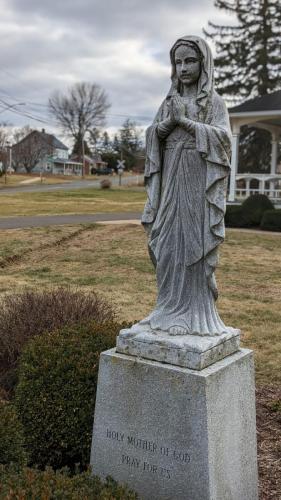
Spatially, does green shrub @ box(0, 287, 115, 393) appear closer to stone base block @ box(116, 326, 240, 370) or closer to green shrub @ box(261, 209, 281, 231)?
stone base block @ box(116, 326, 240, 370)

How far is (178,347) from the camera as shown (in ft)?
11.5

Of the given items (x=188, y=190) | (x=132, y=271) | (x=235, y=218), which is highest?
(x=188, y=190)

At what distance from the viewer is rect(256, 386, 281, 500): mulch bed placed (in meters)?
4.31

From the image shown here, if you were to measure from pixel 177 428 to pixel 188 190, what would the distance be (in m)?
1.48

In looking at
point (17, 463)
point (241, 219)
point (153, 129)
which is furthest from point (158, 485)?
point (241, 219)

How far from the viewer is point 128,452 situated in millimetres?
3717

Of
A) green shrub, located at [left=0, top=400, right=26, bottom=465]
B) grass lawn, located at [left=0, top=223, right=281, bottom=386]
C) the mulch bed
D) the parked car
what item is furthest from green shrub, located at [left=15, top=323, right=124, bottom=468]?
the parked car

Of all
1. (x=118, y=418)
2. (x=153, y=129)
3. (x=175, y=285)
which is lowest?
(x=118, y=418)

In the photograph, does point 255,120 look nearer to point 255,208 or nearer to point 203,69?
point 255,208

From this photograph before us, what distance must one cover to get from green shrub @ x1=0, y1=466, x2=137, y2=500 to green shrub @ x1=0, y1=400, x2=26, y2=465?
16.6 inches

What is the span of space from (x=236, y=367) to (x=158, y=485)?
891mm

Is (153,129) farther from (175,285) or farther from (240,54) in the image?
(240,54)

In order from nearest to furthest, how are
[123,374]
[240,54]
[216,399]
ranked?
[216,399], [123,374], [240,54]

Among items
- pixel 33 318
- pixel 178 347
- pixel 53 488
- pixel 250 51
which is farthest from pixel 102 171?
pixel 53 488
